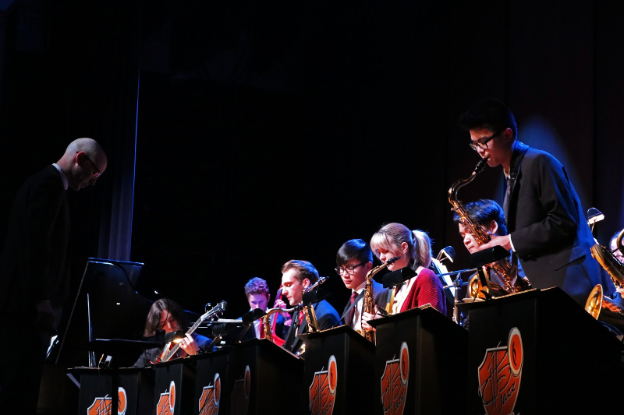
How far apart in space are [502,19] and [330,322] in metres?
3.46

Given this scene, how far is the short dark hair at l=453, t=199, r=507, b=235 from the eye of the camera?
3.71 meters

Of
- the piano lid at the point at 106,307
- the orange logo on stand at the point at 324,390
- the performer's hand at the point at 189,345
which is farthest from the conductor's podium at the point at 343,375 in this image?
the performer's hand at the point at 189,345

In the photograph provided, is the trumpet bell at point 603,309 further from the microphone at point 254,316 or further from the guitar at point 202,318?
the guitar at point 202,318

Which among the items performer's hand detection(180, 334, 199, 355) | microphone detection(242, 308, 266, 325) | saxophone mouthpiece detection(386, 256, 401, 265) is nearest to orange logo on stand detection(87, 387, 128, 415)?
performer's hand detection(180, 334, 199, 355)

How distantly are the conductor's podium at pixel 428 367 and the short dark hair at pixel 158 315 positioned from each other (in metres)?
3.10

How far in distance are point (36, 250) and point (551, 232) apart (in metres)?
2.07

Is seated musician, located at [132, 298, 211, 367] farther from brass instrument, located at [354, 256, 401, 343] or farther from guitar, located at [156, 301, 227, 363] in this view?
brass instrument, located at [354, 256, 401, 343]

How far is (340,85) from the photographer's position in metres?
8.27

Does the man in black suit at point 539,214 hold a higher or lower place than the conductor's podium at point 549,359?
higher

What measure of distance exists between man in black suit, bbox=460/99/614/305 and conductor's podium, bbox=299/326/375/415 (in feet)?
2.35

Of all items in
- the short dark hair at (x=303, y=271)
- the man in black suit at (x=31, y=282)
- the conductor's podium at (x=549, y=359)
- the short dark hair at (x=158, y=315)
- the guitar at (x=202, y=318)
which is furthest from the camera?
the short dark hair at (x=158, y=315)

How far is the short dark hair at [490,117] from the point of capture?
2.94 meters

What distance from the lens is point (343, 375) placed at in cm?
306

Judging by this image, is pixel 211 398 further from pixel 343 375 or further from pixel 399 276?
pixel 399 276
